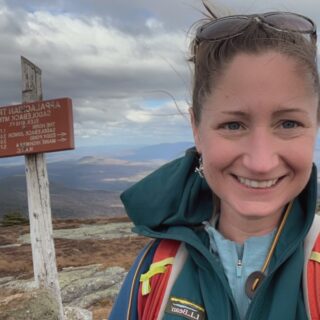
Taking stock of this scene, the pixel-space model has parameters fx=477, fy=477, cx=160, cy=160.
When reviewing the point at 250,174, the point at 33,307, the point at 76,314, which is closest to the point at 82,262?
the point at 76,314

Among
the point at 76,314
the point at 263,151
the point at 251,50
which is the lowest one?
the point at 76,314

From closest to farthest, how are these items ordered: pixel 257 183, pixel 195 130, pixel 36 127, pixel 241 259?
pixel 257 183 → pixel 241 259 → pixel 195 130 → pixel 36 127

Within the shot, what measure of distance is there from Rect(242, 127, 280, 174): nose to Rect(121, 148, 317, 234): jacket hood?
455 mm

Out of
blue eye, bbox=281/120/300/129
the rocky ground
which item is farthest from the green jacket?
the rocky ground

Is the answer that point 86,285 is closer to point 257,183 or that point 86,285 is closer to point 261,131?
point 257,183

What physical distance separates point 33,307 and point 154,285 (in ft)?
24.1

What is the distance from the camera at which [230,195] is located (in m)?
1.75

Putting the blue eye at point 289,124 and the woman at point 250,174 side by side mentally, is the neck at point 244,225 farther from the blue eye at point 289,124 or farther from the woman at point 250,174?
the blue eye at point 289,124

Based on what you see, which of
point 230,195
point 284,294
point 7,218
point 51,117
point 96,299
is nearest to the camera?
point 284,294

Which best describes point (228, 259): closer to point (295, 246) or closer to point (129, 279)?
point (295, 246)

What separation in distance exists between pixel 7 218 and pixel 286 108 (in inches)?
1384

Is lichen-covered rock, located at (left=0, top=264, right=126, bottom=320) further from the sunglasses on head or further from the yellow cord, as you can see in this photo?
the sunglasses on head

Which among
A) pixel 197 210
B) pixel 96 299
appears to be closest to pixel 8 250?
pixel 96 299

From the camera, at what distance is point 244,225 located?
1.85 metres
